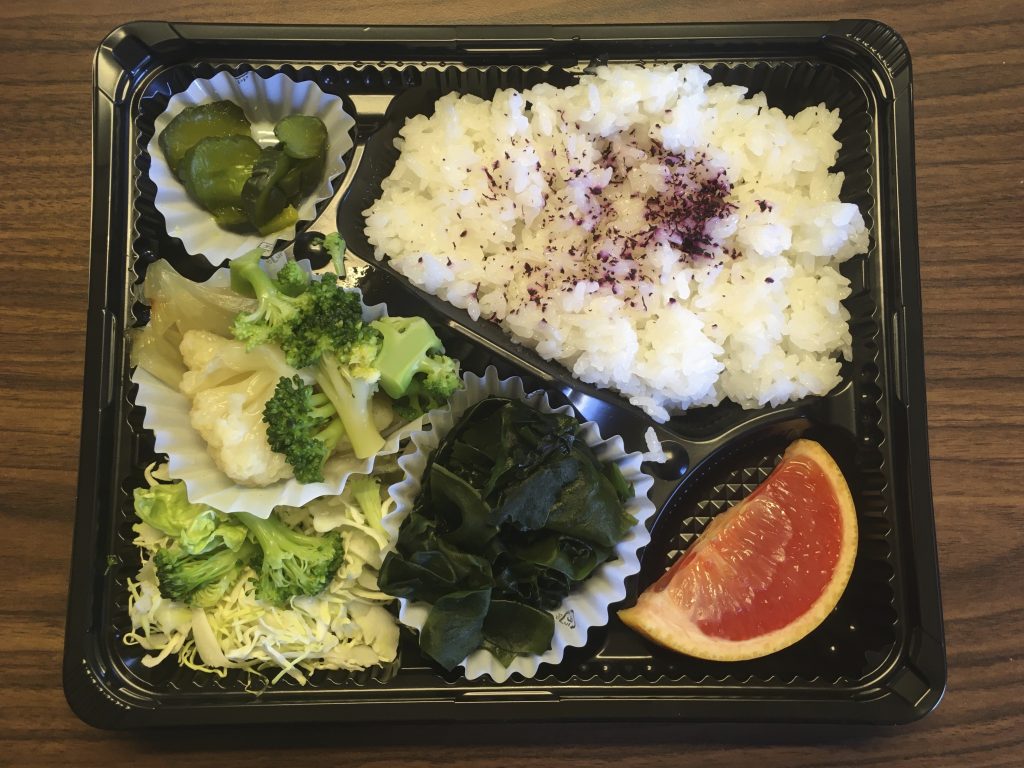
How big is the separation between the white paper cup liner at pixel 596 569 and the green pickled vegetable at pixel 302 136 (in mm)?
840

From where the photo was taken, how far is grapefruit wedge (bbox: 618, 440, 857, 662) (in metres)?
1.98

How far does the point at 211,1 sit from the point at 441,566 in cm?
207

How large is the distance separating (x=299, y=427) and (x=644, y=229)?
1.21m

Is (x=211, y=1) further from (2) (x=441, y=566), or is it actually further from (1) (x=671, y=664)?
(1) (x=671, y=664)

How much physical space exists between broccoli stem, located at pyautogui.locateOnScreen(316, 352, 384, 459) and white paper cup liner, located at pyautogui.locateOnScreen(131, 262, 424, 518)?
0.05m

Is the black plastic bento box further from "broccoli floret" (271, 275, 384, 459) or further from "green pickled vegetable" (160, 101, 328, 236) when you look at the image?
"broccoli floret" (271, 275, 384, 459)

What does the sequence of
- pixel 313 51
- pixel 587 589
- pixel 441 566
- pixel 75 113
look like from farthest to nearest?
1. pixel 75 113
2. pixel 313 51
3. pixel 587 589
4. pixel 441 566

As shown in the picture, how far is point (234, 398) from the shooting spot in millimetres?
1827

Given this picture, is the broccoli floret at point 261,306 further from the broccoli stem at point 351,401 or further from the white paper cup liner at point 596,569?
the white paper cup liner at point 596,569

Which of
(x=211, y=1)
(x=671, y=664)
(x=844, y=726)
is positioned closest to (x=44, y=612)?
(x=671, y=664)

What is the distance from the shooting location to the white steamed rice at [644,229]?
2104 mm

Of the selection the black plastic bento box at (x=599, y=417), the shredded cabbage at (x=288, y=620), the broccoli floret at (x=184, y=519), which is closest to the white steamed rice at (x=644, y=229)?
the black plastic bento box at (x=599, y=417)

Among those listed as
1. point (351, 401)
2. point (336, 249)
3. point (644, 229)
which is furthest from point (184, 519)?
point (644, 229)

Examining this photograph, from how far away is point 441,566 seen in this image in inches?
72.2
